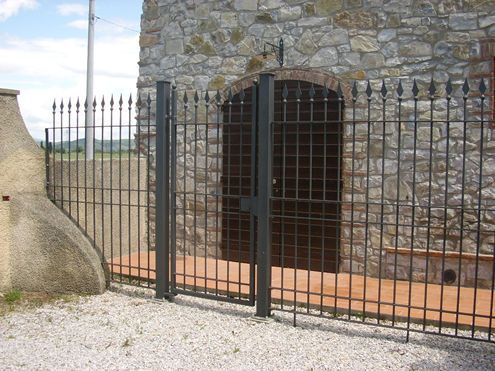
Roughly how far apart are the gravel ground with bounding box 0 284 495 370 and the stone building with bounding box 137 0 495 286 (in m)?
1.10

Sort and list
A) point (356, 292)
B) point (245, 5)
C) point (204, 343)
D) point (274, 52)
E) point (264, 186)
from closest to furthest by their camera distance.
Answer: point (204, 343) → point (264, 186) → point (356, 292) → point (274, 52) → point (245, 5)

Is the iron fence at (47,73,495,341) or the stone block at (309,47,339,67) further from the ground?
the stone block at (309,47,339,67)

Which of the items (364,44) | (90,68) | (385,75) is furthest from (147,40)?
(90,68)

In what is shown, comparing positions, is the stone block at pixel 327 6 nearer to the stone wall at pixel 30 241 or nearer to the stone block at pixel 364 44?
the stone block at pixel 364 44

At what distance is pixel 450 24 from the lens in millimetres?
6242

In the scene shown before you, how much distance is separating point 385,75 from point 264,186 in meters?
2.67

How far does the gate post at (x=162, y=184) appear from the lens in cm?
552

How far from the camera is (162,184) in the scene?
554cm

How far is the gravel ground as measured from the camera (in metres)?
4.04

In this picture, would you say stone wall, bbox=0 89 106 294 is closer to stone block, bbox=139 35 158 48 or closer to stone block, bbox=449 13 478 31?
stone block, bbox=139 35 158 48

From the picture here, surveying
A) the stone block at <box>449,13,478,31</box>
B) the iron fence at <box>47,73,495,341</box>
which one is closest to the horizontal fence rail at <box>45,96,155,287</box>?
the iron fence at <box>47,73,495,341</box>

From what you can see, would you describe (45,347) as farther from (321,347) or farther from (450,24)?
(450,24)

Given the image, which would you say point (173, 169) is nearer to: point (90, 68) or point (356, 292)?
point (356, 292)

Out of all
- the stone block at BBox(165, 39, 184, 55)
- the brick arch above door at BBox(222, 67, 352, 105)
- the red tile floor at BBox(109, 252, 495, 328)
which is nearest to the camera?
the red tile floor at BBox(109, 252, 495, 328)
